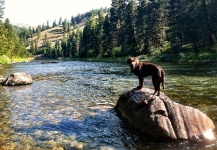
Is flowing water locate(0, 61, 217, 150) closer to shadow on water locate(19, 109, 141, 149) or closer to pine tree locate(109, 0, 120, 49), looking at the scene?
shadow on water locate(19, 109, 141, 149)

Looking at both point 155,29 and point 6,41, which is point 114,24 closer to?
point 155,29

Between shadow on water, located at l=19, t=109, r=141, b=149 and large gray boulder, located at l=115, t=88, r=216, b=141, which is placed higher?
large gray boulder, located at l=115, t=88, r=216, b=141

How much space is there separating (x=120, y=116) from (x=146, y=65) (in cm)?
336

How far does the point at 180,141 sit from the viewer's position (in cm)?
957

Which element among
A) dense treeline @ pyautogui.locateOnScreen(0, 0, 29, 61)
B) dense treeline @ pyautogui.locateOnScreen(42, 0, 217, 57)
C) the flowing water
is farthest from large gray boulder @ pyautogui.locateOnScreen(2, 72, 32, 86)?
dense treeline @ pyautogui.locateOnScreen(0, 0, 29, 61)

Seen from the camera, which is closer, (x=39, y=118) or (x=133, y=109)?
(x=133, y=109)

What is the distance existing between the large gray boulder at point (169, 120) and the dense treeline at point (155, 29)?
166 ft

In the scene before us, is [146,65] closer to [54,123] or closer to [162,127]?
[162,127]

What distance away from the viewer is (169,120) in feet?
33.6

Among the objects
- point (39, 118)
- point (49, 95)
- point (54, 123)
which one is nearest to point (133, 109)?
point (54, 123)

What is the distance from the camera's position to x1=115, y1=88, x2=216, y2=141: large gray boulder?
9859 millimetres

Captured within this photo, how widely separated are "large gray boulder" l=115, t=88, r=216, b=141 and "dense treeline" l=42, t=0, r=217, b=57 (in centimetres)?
5053

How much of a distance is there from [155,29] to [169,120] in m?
72.4

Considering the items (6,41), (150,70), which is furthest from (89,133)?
(6,41)
